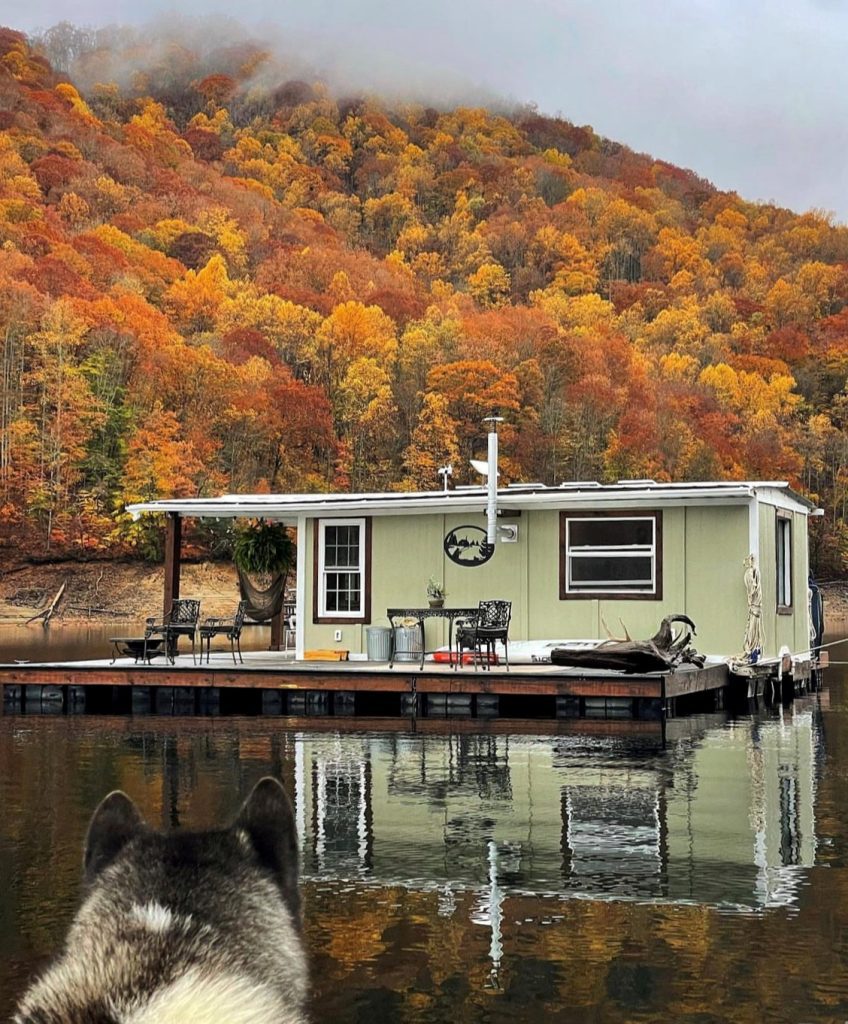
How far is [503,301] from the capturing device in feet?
267

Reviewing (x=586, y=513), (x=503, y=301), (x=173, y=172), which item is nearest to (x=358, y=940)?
(x=586, y=513)

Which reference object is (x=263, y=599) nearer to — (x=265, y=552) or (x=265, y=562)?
(x=265, y=562)

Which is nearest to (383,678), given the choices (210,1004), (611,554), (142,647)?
(611,554)

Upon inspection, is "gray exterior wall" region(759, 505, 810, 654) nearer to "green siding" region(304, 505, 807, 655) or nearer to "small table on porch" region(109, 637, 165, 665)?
"green siding" region(304, 505, 807, 655)

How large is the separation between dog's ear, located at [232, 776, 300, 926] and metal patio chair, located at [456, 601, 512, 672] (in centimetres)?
1567

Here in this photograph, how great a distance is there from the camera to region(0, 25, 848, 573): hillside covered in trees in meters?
57.9

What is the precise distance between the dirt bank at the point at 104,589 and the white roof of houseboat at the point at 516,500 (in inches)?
1099

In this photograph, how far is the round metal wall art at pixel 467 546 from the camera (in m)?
19.9

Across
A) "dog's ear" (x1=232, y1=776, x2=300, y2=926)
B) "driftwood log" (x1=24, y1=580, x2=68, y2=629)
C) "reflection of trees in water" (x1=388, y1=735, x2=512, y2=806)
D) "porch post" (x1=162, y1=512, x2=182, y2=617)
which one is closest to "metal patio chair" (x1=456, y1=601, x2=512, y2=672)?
"reflection of trees in water" (x1=388, y1=735, x2=512, y2=806)

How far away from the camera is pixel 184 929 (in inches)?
66.2

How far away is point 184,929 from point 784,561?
20344mm

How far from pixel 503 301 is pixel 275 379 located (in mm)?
22430

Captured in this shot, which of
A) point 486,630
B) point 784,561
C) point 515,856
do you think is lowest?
point 515,856

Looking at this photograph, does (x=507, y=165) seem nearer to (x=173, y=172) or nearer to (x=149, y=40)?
(x=173, y=172)
